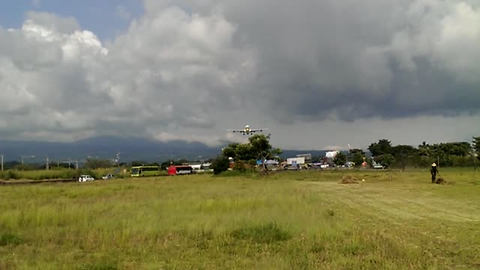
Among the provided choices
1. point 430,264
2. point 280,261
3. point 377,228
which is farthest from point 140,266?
point 377,228

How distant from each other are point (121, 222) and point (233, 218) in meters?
3.33

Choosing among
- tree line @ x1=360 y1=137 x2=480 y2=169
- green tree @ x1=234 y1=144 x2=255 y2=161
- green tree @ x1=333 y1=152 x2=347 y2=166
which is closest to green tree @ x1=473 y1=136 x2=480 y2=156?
tree line @ x1=360 y1=137 x2=480 y2=169

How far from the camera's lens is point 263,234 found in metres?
11.6

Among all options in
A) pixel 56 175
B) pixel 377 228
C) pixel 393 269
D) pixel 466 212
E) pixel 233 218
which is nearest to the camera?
pixel 393 269

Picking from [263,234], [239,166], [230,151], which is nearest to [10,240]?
[263,234]

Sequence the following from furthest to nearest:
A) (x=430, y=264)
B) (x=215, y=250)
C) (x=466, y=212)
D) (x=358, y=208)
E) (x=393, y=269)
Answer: (x=358, y=208)
(x=466, y=212)
(x=215, y=250)
(x=430, y=264)
(x=393, y=269)

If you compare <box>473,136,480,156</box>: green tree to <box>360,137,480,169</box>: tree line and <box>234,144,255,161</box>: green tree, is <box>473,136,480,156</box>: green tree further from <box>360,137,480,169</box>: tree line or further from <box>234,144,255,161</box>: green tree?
<box>234,144,255,161</box>: green tree

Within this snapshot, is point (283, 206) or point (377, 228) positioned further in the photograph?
point (283, 206)

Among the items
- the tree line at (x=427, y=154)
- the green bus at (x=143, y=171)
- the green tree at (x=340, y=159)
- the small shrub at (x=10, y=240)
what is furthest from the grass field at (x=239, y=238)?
the green tree at (x=340, y=159)

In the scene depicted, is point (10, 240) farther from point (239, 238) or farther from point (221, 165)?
point (221, 165)

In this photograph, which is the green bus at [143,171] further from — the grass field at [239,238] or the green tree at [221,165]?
the grass field at [239,238]

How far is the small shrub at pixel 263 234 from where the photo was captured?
11250mm

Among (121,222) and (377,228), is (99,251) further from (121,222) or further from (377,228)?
(377,228)

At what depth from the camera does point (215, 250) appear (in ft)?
33.6
